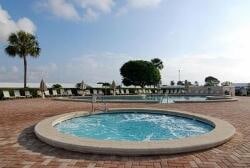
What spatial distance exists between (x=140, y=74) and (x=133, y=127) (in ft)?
161

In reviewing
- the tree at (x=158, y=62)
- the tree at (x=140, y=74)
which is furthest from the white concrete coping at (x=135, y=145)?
the tree at (x=158, y=62)

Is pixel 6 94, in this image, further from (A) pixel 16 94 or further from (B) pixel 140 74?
(B) pixel 140 74

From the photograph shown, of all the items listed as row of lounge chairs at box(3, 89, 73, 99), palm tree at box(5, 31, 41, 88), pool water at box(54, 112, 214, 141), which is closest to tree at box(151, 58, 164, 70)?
row of lounge chairs at box(3, 89, 73, 99)

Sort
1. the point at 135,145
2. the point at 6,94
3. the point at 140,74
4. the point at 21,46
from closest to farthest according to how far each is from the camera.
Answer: the point at 135,145 → the point at 6,94 → the point at 21,46 → the point at 140,74

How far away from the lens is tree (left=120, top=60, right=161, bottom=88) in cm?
5914

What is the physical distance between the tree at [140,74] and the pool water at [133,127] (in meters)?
46.7

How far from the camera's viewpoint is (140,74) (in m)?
59.2

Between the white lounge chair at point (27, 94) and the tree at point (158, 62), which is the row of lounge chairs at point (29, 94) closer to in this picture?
the white lounge chair at point (27, 94)

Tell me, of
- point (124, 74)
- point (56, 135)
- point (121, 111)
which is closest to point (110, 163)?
point (56, 135)

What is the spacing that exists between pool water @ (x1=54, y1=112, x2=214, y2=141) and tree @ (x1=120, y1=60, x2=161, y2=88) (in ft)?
153

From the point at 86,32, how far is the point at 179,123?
12.7 meters

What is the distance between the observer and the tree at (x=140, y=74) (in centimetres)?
5914

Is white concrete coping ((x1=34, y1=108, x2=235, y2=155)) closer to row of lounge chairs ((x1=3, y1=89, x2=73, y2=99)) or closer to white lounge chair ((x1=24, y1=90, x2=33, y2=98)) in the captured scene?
row of lounge chairs ((x1=3, y1=89, x2=73, y2=99))

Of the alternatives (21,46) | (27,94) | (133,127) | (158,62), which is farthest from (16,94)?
(158,62)
